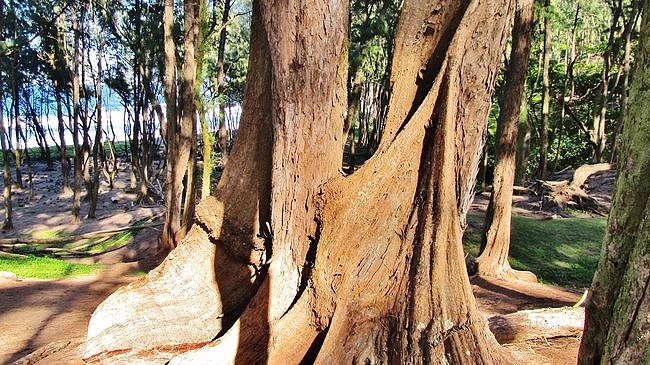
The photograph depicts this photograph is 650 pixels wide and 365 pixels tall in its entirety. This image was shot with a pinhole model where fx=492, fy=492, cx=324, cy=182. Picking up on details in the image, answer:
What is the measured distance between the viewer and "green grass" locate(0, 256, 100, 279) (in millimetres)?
7551

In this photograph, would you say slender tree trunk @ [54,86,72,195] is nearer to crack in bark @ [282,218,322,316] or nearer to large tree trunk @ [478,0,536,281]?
large tree trunk @ [478,0,536,281]

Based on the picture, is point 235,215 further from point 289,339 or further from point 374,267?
point 374,267

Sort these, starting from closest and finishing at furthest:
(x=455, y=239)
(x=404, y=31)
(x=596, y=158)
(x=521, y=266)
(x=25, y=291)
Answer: (x=455, y=239) → (x=404, y=31) → (x=25, y=291) → (x=521, y=266) → (x=596, y=158)

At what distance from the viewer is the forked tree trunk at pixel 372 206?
2.92 m

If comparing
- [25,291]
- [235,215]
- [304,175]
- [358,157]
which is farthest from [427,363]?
[358,157]

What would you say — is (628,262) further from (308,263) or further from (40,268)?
(40,268)

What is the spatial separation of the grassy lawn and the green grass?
24.3 feet

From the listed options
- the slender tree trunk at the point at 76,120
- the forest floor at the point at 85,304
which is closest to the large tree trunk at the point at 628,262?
the forest floor at the point at 85,304

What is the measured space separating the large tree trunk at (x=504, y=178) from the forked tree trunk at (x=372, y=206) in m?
5.47

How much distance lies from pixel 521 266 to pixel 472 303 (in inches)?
294

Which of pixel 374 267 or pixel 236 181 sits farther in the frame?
pixel 236 181

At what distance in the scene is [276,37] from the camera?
133 inches

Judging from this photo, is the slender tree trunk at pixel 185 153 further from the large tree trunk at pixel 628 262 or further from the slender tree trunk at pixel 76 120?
the slender tree trunk at pixel 76 120

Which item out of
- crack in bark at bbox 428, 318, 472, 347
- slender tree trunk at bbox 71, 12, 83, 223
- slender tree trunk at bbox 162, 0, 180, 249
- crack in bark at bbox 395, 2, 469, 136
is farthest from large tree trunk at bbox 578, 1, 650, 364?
slender tree trunk at bbox 71, 12, 83, 223
